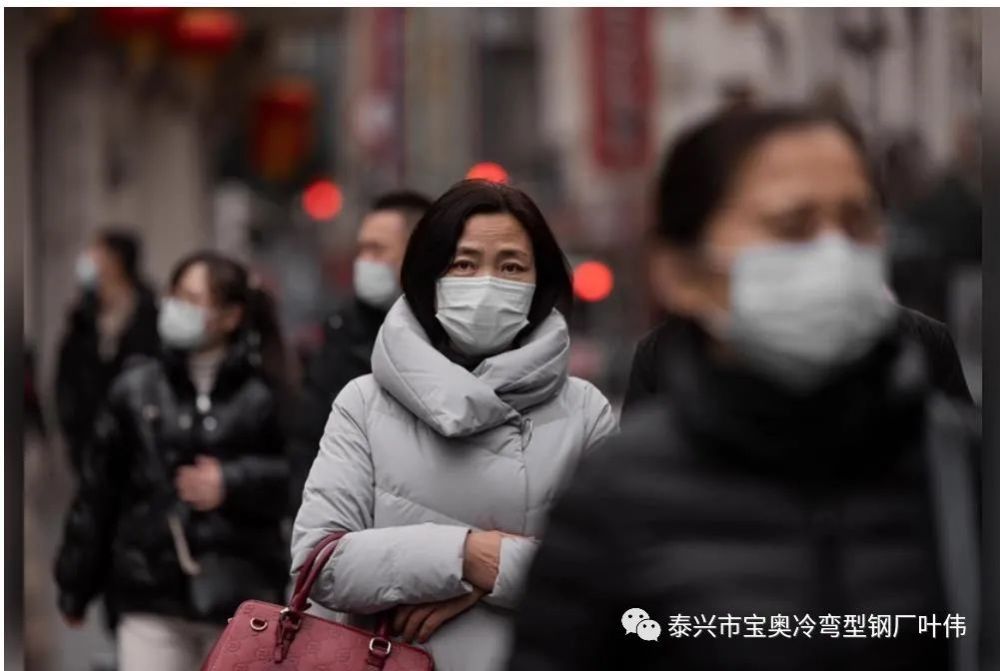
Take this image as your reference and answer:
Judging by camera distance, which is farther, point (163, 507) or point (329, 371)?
point (163, 507)

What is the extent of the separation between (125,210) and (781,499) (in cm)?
604

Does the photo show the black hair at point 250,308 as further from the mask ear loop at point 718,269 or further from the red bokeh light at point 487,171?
the mask ear loop at point 718,269

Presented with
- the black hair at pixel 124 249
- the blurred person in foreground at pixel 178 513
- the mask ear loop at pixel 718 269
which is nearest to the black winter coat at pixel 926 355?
the mask ear loop at pixel 718 269

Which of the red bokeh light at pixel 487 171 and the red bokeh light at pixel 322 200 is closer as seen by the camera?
the red bokeh light at pixel 487 171

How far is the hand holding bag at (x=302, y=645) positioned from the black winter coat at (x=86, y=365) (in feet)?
5.68

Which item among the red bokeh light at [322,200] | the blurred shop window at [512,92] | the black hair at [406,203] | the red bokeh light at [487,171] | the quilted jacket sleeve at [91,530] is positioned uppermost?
the blurred shop window at [512,92]

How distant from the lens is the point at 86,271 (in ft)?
18.4

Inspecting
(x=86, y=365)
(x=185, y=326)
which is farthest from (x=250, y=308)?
(x=86, y=365)

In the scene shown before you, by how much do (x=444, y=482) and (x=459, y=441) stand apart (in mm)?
73

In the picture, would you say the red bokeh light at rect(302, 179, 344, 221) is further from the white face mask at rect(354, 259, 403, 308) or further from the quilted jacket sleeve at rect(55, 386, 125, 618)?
the white face mask at rect(354, 259, 403, 308)

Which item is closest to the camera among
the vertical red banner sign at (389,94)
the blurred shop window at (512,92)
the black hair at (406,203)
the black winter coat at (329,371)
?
the black winter coat at (329,371)

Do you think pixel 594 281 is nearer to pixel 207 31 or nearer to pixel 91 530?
pixel 207 31

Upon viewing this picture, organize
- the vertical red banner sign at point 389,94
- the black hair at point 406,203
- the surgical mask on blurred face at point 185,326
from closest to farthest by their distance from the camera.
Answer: the black hair at point 406,203 < the surgical mask on blurred face at point 185,326 < the vertical red banner sign at point 389,94

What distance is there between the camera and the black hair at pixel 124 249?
5.88 metres
